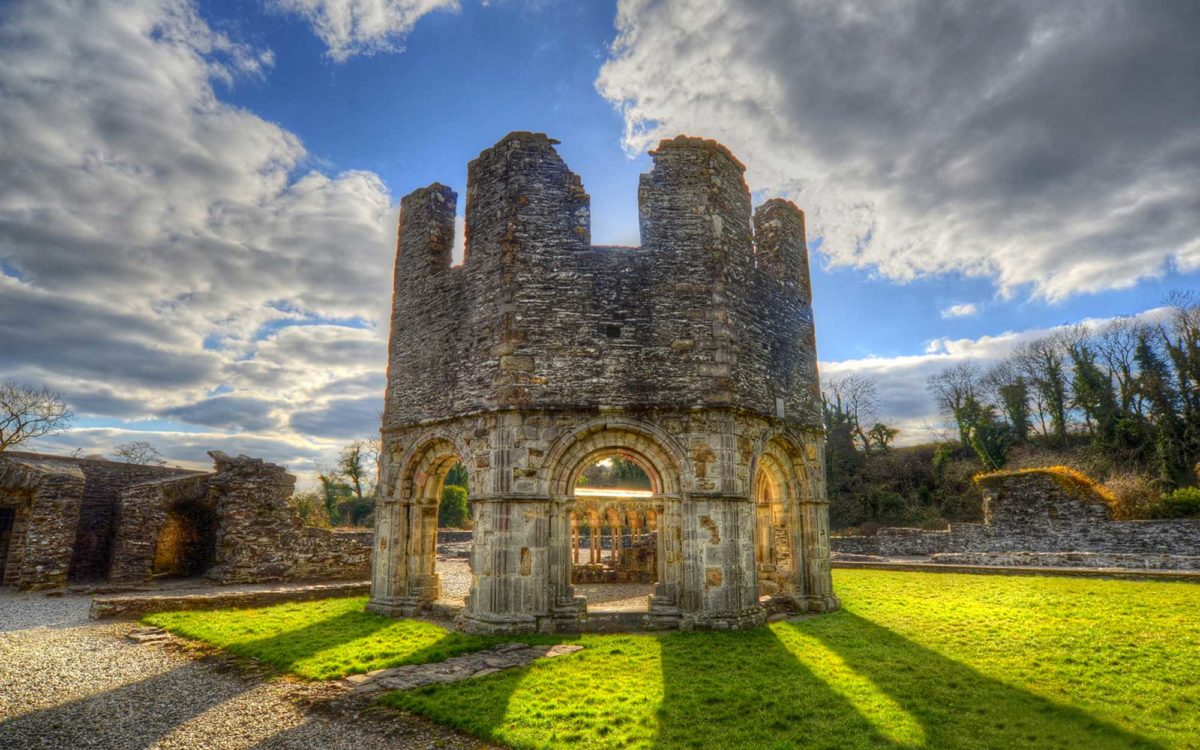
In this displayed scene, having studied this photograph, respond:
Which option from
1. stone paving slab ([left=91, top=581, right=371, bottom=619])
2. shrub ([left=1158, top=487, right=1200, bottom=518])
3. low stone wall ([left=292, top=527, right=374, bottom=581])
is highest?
shrub ([left=1158, top=487, right=1200, bottom=518])

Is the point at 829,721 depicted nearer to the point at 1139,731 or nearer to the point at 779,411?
the point at 1139,731

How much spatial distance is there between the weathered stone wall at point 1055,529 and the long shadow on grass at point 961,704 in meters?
13.8

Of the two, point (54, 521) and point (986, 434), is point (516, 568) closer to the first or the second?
point (54, 521)

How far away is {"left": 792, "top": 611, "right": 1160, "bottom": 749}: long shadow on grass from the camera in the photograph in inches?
206

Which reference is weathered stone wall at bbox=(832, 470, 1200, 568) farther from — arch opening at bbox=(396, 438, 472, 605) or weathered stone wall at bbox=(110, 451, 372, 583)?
weathered stone wall at bbox=(110, 451, 372, 583)

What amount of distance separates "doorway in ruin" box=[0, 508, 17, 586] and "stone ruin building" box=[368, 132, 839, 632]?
1199 centimetres

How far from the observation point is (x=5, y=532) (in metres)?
16.2

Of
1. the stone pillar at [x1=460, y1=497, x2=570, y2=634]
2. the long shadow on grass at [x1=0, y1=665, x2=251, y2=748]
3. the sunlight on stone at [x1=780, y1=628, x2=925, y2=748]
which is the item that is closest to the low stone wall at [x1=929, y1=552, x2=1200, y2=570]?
the sunlight on stone at [x1=780, y1=628, x2=925, y2=748]

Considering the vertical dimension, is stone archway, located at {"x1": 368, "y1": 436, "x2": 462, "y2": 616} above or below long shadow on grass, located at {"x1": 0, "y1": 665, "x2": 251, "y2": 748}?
above

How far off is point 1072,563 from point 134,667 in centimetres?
2275

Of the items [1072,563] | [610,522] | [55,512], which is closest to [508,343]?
[610,522]

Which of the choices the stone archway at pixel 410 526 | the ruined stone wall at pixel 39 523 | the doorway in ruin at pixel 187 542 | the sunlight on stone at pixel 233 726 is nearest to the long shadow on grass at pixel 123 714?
the sunlight on stone at pixel 233 726

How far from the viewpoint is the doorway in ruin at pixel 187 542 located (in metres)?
18.4

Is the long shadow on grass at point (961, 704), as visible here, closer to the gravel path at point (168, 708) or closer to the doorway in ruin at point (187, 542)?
the gravel path at point (168, 708)
